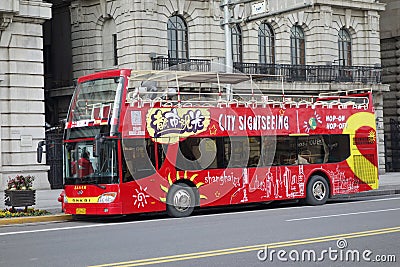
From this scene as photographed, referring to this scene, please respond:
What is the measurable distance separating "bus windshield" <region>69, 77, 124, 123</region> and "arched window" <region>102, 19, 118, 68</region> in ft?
52.3

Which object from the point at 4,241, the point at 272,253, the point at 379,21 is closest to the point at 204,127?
the point at 4,241

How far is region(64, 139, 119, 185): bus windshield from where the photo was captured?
20.9 meters

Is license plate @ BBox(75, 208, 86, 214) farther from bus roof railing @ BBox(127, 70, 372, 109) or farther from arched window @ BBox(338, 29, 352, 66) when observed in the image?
arched window @ BBox(338, 29, 352, 66)

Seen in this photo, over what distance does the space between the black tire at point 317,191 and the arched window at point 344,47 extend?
19.7 metres

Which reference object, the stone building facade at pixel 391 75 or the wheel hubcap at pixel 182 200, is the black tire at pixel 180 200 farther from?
the stone building facade at pixel 391 75

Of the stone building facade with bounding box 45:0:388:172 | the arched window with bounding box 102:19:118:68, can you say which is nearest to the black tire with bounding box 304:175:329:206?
the stone building facade with bounding box 45:0:388:172

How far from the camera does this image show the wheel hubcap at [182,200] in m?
22.0

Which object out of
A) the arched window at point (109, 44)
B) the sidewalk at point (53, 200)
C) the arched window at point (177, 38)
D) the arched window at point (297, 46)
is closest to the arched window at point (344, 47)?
the arched window at point (297, 46)

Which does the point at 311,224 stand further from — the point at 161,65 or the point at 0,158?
the point at 161,65

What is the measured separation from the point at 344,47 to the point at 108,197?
27.1 meters

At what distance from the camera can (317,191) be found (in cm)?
2578

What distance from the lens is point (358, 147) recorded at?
26859 mm

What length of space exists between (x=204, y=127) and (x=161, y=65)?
14.2m

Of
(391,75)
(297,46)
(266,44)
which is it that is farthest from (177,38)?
(391,75)
